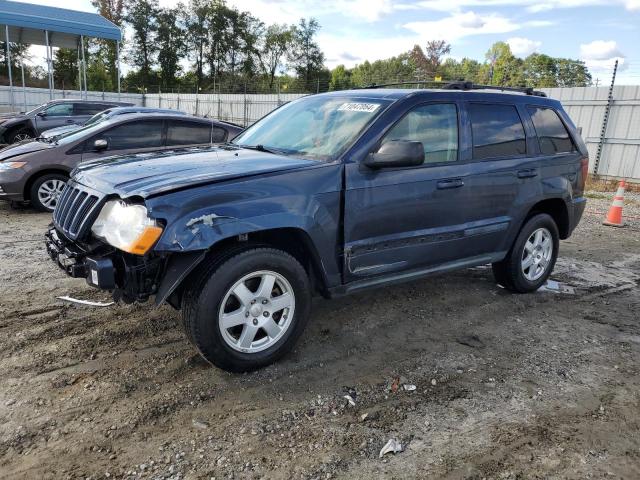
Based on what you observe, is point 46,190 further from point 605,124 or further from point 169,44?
point 169,44

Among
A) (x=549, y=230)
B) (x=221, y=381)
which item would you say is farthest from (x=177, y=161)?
(x=549, y=230)

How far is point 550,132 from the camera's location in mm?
5086

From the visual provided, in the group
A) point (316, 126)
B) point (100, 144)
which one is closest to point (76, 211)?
point (316, 126)

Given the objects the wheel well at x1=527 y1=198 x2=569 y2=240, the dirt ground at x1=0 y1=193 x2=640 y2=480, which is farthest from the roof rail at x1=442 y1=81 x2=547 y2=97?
the dirt ground at x1=0 y1=193 x2=640 y2=480

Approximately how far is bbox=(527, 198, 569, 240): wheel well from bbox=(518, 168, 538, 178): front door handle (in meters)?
0.40

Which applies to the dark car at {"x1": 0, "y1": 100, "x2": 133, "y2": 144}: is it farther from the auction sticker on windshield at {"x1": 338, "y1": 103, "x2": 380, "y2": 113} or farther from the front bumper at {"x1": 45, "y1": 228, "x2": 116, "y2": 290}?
the auction sticker on windshield at {"x1": 338, "y1": 103, "x2": 380, "y2": 113}

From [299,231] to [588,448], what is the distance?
2128 mm

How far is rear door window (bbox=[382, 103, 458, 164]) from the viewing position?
392 cm

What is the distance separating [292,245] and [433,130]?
5.15 feet

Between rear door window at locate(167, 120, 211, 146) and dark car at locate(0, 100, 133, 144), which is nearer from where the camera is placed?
rear door window at locate(167, 120, 211, 146)

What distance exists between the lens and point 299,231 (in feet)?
11.2

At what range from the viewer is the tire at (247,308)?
307 centimetres

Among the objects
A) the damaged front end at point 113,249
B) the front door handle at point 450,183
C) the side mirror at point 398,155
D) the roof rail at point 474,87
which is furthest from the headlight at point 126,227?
the roof rail at point 474,87

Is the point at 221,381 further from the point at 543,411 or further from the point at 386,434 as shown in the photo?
the point at 543,411
